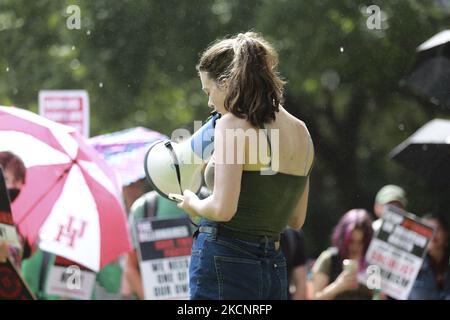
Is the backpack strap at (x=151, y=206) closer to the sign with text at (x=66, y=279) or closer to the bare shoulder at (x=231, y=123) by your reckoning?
the sign with text at (x=66, y=279)

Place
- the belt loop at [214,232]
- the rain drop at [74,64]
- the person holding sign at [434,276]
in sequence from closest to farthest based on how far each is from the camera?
the belt loop at [214,232]
the person holding sign at [434,276]
the rain drop at [74,64]

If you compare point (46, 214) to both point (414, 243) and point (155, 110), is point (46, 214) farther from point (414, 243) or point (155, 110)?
point (155, 110)

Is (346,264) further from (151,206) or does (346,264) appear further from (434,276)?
(151,206)

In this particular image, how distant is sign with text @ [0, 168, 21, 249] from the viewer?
17.9ft

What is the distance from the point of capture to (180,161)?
413 cm

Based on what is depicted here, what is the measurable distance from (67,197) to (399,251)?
237 cm

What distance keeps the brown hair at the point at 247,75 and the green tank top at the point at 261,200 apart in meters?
0.19

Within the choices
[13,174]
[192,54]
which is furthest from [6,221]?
[192,54]

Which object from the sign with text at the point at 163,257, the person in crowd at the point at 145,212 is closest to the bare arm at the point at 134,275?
the person in crowd at the point at 145,212

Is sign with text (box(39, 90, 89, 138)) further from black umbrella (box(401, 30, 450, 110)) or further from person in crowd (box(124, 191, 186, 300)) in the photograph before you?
black umbrella (box(401, 30, 450, 110))

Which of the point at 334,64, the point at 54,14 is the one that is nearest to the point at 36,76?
the point at 54,14

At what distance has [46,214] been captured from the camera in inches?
231

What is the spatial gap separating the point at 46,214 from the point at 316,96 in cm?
485

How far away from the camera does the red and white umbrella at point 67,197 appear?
572cm
